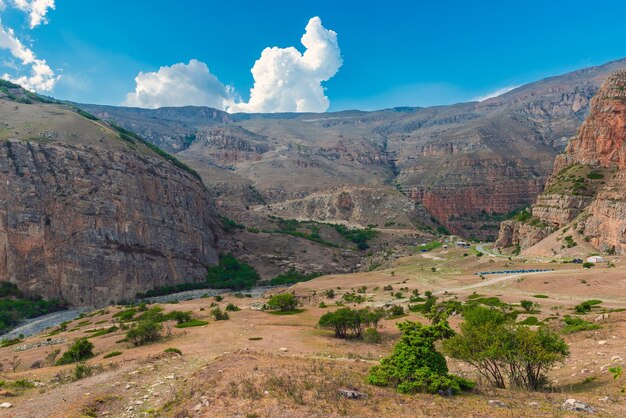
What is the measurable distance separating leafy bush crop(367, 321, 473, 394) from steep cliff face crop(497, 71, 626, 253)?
6576cm

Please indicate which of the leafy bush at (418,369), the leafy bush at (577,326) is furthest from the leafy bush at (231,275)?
the leafy bush at (418,369)

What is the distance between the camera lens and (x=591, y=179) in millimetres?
87562

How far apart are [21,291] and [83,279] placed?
1058cm

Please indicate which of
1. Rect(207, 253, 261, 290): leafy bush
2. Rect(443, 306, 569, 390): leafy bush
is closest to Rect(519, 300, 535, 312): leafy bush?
Rect(443, 306, 569, 390): leafy bush

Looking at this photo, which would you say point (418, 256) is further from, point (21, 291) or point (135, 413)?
point (135, 413)

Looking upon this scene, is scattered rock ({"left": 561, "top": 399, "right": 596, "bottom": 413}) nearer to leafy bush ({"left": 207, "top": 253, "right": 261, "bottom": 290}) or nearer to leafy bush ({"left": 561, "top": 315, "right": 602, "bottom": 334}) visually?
leafy bush ({"left": 561, "top": 315, "right": 602, "bottom": 334})

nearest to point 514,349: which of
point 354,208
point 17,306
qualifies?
point 17,306

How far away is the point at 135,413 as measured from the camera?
15422mm

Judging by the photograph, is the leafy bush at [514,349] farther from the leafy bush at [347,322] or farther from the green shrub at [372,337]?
the leafy bush at [347,322]

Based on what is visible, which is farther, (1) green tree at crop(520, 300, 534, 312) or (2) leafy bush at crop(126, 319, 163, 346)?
(1) green tree at crop(520, 300, 534, 312)

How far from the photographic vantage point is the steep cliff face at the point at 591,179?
71.4m

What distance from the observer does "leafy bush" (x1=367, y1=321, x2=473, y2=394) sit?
16.2 m

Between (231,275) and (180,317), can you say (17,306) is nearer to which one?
(180,317)

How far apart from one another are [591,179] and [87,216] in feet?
356
